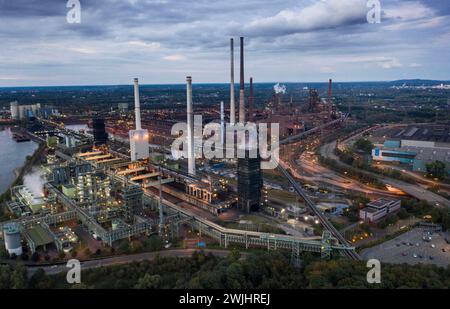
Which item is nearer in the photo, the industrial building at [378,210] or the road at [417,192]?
the industrial building at [378,210]

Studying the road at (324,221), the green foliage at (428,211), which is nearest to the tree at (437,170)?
the green foliage at (428,211)

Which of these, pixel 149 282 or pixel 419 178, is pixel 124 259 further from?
pixel 419 178

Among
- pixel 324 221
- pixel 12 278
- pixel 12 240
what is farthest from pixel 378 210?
pixel 12 240

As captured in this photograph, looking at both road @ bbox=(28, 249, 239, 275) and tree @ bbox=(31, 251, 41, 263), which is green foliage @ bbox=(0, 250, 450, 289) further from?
tree @ bbox=(31, 251, 41, 263)

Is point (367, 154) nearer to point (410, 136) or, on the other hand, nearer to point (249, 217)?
point (410, 136)

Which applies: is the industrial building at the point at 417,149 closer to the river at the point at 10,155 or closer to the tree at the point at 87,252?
the tree at the point at 87,252

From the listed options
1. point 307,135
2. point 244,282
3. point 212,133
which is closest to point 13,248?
point 244,282

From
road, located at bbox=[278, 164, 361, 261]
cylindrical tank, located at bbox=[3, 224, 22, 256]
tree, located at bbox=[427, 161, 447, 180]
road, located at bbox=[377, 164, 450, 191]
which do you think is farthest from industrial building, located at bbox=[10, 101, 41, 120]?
tree, located at bbox=[427, 161, 447, 180]
